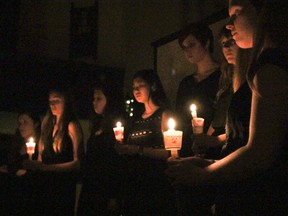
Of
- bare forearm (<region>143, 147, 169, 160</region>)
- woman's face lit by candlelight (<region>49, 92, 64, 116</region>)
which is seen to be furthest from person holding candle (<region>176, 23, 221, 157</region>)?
woman's face lit by candlelight (<region>49, 92, 64, 116</region>)

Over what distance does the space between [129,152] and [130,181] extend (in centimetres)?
34

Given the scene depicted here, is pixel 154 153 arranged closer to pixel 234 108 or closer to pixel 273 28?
pixel 234 108

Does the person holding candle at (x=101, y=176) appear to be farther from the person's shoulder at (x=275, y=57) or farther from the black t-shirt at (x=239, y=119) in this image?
the person's shoulder at (x=275, y=57)

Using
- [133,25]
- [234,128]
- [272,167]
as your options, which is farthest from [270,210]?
[133,25]

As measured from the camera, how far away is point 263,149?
1.41 m

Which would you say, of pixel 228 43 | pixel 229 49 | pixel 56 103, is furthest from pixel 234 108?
pixel 56 103

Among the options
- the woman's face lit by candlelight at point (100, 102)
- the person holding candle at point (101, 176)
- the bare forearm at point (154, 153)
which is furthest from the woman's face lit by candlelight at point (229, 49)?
the woman's face lit by candlelight at point (100, 102)

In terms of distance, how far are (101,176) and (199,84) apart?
147 centimetres

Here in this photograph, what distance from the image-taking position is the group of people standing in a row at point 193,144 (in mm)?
1455

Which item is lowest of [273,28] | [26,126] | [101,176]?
[101,176]

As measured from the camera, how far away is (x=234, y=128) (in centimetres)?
177

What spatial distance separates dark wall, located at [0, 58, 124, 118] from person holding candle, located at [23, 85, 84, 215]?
89.9 inches

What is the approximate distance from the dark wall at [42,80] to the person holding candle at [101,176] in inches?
109

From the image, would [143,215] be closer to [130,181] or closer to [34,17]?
[130,181]
